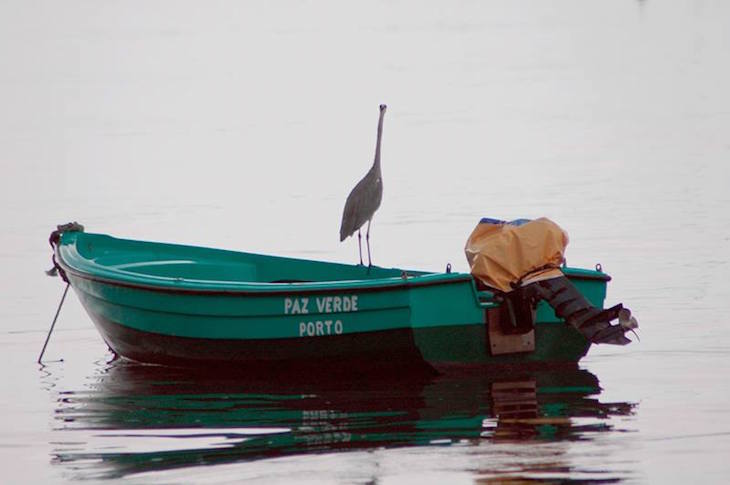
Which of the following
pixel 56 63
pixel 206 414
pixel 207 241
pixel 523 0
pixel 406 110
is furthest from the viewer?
pixel 523 0

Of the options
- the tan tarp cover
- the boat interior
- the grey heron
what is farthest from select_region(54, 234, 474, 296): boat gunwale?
the grey heron

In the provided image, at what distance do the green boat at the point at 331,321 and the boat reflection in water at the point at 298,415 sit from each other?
0.21 metres

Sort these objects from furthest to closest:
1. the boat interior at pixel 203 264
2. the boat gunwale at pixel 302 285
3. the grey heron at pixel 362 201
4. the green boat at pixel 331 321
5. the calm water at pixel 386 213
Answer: the boat interior at pixel 203 264
the grey heron at pixel 362 201
the green boat at pixel 331 321
the boat gunwale at pixel 302 285
the calm water at pixel 386 213

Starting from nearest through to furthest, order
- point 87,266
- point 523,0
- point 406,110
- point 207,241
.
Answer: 1. point 87,266
2. point 207,241
3. point 406,110
4. point 523,0

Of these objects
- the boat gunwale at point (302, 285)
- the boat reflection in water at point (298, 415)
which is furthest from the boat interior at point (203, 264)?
the boat reflection in water at point (298, 415)

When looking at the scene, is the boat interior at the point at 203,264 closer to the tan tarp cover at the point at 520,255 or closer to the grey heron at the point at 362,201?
the grey heron at the point at 362,201

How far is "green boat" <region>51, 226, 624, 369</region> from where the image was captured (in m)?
12.6

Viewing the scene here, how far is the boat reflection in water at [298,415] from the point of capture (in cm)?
1096

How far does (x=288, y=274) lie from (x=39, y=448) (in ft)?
14.2

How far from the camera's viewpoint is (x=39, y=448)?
11.5m

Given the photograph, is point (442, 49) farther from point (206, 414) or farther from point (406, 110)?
point (206, 414)

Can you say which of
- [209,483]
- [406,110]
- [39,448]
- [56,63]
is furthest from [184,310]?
[56,63]

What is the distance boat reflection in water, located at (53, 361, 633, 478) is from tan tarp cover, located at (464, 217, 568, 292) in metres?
0.84

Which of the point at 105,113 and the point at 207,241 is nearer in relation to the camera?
the point at 207,241
